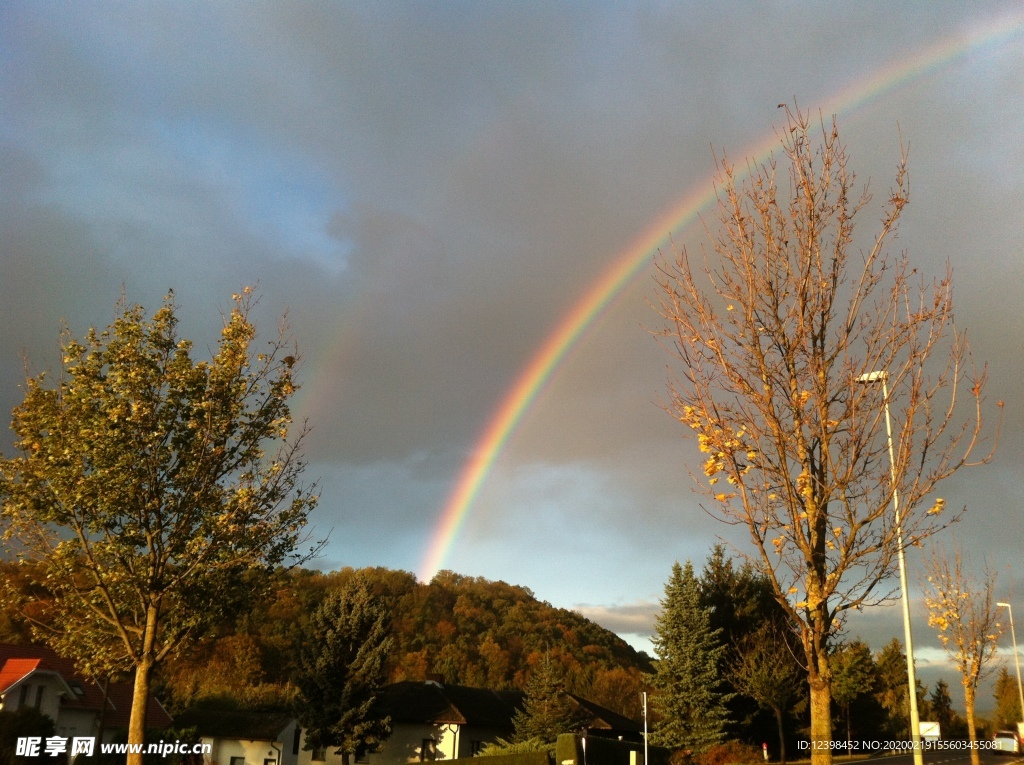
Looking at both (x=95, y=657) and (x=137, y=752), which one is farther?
(x=95, y=657)

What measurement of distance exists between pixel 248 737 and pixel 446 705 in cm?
1207

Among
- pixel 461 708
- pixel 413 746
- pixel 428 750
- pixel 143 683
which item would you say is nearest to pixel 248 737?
pixel 413 746

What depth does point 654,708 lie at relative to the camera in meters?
43.9

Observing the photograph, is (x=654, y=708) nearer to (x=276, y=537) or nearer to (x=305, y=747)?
(x=305, y=747)

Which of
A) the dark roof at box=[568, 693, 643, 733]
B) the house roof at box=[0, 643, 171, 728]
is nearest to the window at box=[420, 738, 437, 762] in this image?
the dark roof at box=[568, 693, 643, 733]

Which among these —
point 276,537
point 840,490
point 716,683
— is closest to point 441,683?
point 716,683

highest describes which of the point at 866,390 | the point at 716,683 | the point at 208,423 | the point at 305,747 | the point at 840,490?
the point at 208,423

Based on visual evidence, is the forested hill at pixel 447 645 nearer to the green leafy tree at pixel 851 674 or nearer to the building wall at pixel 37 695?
the green leafy tree at pixel 851 674

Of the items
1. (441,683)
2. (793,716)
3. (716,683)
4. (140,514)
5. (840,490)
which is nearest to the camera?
(840,490)

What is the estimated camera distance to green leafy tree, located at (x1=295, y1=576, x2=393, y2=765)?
4044 centimetres

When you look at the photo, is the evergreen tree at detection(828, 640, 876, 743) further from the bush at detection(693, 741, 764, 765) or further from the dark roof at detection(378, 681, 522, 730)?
the dark roof at detection(378, 681, 522, 730)

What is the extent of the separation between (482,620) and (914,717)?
61.1 meters

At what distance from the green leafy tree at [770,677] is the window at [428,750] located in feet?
58.0

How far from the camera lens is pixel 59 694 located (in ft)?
127
